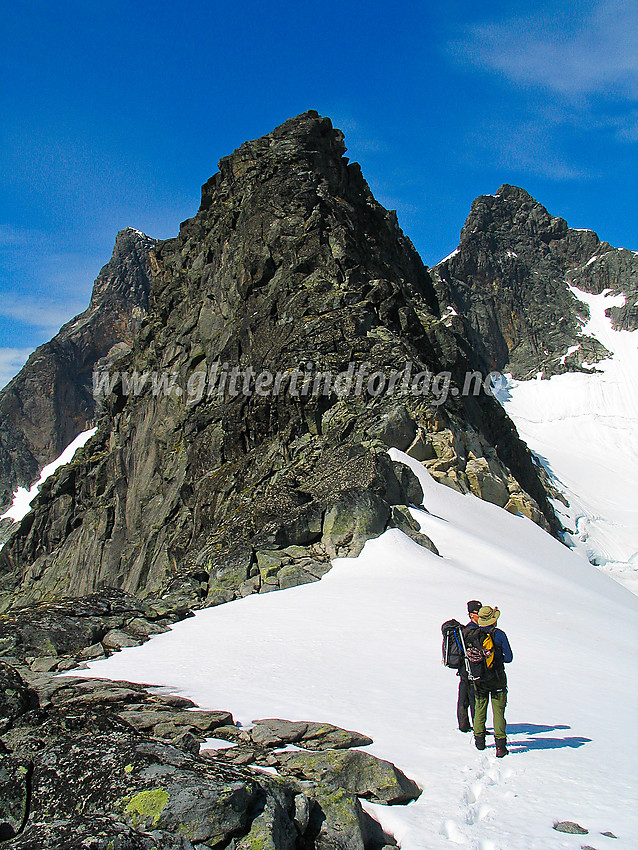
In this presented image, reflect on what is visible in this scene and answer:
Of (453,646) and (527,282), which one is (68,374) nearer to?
(527,282)

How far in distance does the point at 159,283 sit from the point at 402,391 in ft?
97.8

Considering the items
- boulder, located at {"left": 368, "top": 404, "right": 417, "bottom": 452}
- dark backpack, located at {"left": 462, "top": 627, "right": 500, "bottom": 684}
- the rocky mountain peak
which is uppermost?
the rocky mountain peak

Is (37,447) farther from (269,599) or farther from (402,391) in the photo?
(269,599)

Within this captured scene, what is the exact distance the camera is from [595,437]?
95.8 m

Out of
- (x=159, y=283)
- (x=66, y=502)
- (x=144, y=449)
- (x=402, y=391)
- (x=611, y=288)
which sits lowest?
(x=66, y=502)

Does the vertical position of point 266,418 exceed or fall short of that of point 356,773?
it exceeds it

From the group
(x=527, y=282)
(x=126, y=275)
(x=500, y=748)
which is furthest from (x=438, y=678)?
(x=527, y=282)

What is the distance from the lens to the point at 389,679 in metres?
8.65

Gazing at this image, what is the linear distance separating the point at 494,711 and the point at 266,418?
69.4 ft

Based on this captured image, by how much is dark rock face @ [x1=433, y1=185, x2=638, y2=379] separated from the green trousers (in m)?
113

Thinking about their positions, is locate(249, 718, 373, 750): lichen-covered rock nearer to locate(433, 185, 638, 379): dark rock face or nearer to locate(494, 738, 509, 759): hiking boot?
locate(494, 738, 509, 759): hiking boot

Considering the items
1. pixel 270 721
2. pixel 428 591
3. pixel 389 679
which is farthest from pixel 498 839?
pixel 428 591

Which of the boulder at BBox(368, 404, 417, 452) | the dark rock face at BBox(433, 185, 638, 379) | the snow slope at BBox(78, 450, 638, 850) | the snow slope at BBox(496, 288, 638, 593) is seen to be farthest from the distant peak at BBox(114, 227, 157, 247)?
the snow slope at BBox(78, 450, 638, 850)

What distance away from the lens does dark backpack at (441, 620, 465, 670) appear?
6.98m
